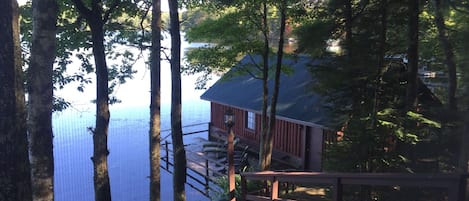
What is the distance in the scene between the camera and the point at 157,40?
34.4 ft

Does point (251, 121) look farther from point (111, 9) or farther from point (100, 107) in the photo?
point (111, 9)

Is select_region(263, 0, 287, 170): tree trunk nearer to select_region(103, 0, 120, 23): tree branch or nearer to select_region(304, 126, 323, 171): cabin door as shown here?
select_region(304, 126, 323, 171): cabin door

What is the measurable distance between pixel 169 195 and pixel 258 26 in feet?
25.4

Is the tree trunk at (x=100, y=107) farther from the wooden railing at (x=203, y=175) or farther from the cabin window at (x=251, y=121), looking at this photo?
the cabin window at (x=251, y=121)

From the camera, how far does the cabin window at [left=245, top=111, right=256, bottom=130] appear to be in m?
17.7

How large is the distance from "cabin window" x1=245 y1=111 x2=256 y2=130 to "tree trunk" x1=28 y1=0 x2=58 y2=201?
12.3 m

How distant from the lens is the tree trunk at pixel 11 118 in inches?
138

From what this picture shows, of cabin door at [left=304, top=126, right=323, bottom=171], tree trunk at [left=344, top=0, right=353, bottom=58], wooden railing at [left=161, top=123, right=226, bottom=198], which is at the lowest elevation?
wooden railing at [left=161, top=123, right=226, bottom=198]

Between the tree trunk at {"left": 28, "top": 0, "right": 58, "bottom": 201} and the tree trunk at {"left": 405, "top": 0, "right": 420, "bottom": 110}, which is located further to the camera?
the tree trunk at {"left": 405, "top": 0, "right": 420, "bottom": 110}

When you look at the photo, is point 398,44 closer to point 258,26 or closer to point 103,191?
point 258,26

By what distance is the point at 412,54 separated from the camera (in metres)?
7.89

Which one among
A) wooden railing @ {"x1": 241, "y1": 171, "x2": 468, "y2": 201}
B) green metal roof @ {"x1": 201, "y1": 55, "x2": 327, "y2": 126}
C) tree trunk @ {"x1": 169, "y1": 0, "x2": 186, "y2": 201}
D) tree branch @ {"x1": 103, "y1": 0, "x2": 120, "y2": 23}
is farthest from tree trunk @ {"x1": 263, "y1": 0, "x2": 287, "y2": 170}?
wooden railing @ {"x1": 241, "y1": 171, "x2": 468, "y2": 201}

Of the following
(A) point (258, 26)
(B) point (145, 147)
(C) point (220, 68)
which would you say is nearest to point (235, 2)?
(A) point (258, 26)

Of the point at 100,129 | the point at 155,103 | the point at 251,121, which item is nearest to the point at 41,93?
the point at 100,129
